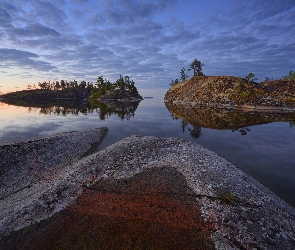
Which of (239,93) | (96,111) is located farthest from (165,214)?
(239,93)

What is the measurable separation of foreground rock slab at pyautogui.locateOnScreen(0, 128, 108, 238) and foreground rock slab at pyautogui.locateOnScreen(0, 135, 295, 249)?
914 millimetres

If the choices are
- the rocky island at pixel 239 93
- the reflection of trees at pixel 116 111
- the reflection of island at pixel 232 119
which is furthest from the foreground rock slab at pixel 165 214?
the rocky island at pixel 239 93

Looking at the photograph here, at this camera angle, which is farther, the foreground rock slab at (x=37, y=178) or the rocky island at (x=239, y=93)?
the rocky island at (x=239, y=93)

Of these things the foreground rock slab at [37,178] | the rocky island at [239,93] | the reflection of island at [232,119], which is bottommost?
the foreground rock slab at [37,178]

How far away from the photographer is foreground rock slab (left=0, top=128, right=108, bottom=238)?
1403 cm

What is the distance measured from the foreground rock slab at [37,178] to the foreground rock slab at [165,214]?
0.91 metres

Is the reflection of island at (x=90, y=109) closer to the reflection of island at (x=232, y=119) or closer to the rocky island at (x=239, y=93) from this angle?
the reflection of island at (x=232, y=119)

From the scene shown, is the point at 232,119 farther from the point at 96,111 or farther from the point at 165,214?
the point at 96,111

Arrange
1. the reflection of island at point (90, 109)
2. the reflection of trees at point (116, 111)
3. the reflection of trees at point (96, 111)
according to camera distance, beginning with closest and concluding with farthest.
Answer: the reflection of trees at point (116, 111), the reflection of trees at point (96, 111), the reflection of island at point (90, 109)

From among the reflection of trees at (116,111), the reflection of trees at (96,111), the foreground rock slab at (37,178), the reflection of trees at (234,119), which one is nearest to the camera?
the foreground rock slab at (37,178)

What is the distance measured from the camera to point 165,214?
13.4 meters

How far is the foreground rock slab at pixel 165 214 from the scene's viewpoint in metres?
11.3

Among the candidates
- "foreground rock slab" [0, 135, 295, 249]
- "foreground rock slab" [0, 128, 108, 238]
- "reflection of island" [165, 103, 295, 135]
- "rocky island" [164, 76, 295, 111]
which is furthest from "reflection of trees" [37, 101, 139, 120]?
"foreground rock slab" [0, 135, 295, 249]

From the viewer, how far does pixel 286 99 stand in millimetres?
85188
